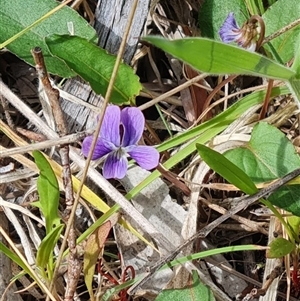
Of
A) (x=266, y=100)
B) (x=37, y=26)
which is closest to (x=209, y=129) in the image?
(x=266, y=100)

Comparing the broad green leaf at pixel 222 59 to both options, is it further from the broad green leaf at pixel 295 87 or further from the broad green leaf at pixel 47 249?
the broad green leaf at pixel 47 249

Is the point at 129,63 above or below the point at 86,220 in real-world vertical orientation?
above

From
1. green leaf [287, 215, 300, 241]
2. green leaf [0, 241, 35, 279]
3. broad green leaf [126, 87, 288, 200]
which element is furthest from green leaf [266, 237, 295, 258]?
green leaf [0, 241, 35, 279]

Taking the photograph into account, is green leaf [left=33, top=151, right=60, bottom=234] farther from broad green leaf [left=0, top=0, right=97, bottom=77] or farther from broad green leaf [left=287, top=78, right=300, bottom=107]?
broad green leaf [left=287, top=78, right=300, bottom=107]

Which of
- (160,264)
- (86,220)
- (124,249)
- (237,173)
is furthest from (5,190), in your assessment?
(237,173)

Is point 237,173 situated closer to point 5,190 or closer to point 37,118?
point 37,118

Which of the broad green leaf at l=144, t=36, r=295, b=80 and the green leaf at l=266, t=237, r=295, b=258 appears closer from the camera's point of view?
the broad green leaf at l=144, t=36, r=295, b=80
